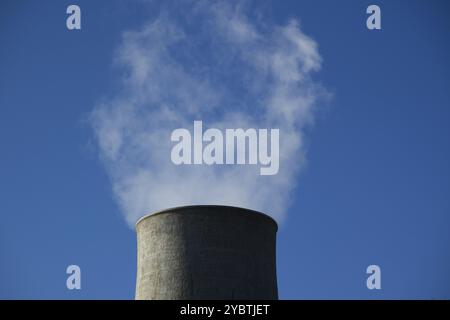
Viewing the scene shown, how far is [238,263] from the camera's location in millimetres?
16766

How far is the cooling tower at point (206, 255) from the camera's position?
16484mm

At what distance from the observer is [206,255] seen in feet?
54.4

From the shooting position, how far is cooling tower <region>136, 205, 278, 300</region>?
16484mm

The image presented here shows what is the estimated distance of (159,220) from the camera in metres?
17.3
